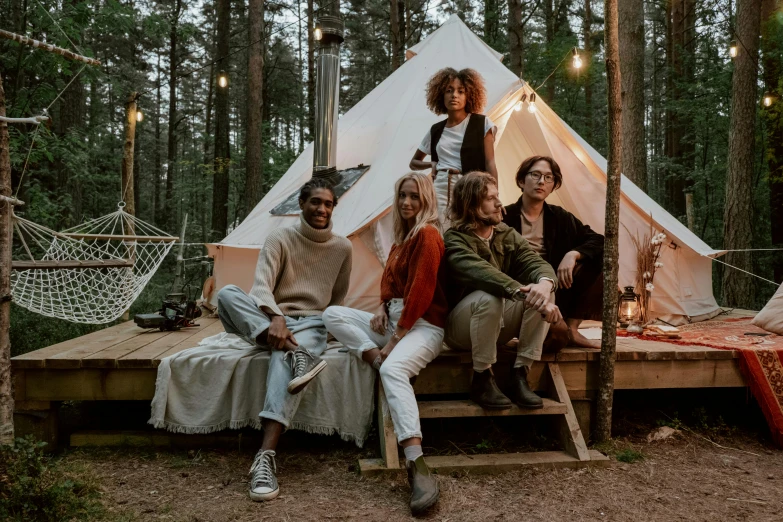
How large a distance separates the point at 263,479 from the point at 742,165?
6105 millimetres

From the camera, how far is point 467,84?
3314 millimetres

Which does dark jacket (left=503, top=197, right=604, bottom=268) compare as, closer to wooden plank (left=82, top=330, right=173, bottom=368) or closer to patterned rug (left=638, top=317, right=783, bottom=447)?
patterned rug (left=638, top=317, right=783, bottom=447)

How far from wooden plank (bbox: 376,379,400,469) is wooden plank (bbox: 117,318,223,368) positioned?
44.1 inches

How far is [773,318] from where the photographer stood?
343 cm

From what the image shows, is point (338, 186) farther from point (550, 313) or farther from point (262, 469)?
point (262, 469)

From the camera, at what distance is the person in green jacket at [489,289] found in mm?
2289

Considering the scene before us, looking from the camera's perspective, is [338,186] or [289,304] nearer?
[289,304]

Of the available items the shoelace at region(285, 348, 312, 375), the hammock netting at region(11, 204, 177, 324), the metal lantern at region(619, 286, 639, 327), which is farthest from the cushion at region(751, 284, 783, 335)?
the hammock netting at region(11, 204, 177, 324)

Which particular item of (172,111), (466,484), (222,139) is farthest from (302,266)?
(172,111)

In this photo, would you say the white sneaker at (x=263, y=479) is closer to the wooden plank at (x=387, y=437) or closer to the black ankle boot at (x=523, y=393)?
the wooden plank at (x=387, y=437)

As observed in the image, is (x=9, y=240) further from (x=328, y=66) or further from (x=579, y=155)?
(x=579, y=155)

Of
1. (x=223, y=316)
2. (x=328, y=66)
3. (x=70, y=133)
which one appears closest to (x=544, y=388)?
(x=223, y=316)

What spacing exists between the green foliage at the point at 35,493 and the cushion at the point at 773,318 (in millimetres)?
3818

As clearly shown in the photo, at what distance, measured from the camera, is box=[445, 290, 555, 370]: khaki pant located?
7.54 feet
